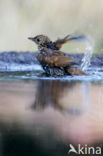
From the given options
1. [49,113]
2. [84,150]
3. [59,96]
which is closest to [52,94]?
[59,96]

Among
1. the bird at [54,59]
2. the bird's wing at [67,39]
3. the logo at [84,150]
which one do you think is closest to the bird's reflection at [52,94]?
the bird at [54,59]

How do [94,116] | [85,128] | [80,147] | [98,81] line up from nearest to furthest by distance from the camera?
[80,147]
[85,128]
[94,116]
[98,81]

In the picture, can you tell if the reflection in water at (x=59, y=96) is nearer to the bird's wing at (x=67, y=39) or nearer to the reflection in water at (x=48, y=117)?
the reflection in water at (x=48, y=117)

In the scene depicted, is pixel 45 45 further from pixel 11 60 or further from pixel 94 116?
pixel 94 116

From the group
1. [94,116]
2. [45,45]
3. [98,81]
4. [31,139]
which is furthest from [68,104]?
[45,45]

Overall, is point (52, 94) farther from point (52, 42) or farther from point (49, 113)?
point (52, 42)

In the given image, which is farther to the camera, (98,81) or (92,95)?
(98,81)
